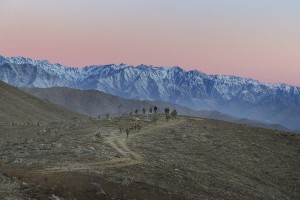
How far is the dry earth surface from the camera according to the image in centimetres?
2989

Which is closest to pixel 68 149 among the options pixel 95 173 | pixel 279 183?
pixel 95 173

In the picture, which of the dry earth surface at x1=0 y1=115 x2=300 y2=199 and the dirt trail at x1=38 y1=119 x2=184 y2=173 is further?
the dirt trail at x1=38 y1=119 x2=184 y2=173

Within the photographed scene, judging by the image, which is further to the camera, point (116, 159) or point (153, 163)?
point (153, 163)

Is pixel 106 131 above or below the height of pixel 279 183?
above

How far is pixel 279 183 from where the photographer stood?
165 feet

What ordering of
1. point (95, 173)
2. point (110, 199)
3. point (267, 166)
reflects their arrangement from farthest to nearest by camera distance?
point (267, 166), point (95, 173), point (110, 199)

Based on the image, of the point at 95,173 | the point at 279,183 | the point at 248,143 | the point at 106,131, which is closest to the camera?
the point at 95,173

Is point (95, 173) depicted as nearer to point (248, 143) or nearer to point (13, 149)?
point (13, 149)

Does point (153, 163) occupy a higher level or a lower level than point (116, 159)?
lower

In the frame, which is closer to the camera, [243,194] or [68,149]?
[243,194]

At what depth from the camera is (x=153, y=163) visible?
4206cm

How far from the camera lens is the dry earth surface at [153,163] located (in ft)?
98.1

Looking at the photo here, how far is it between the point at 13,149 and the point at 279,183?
30.3 metres

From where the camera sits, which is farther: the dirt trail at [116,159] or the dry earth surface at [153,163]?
the dirt trail at [116,159]
